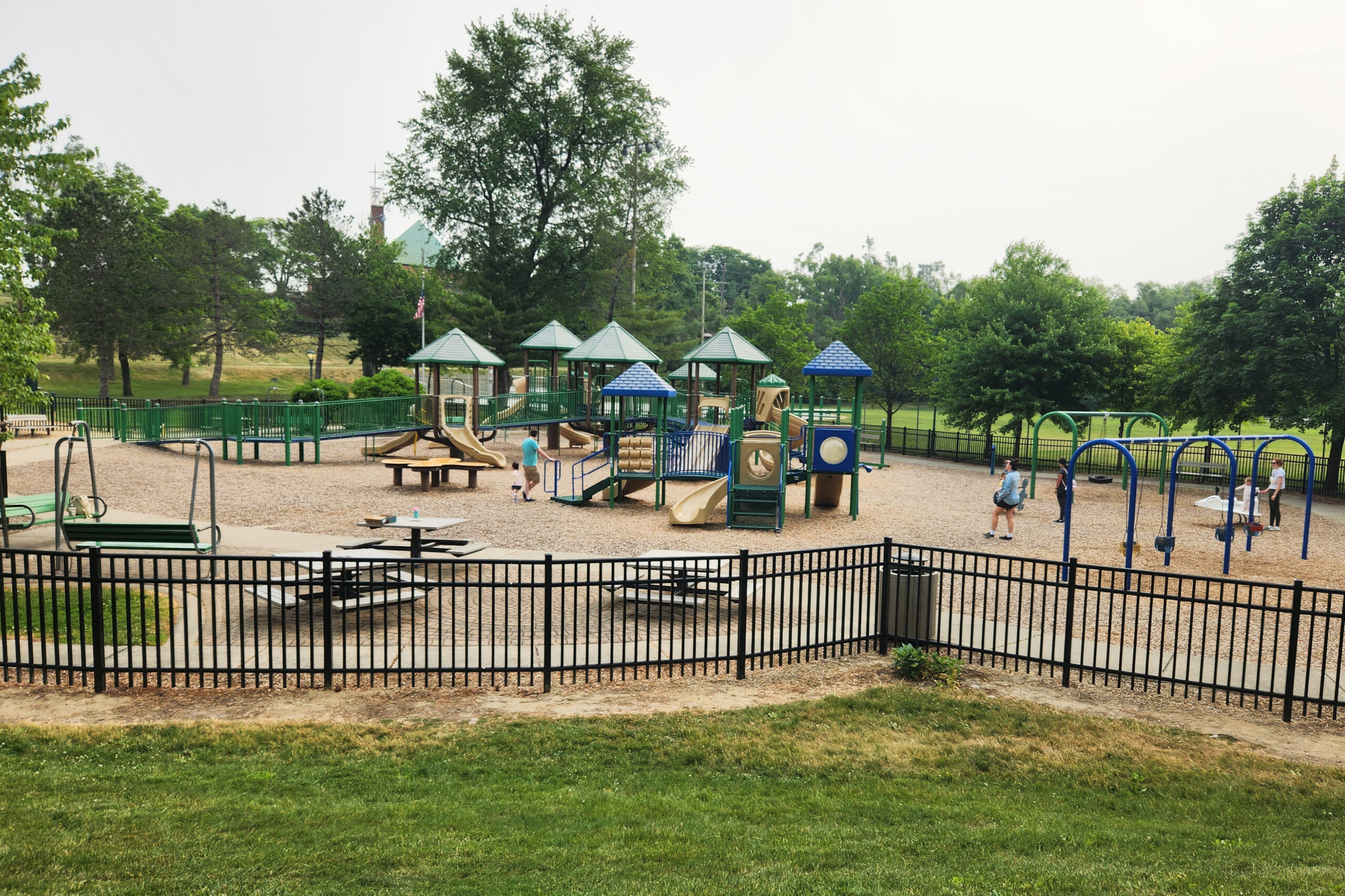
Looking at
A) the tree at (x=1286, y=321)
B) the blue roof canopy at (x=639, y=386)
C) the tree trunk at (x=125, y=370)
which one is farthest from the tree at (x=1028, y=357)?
the tree trunk at (x=125, y=370)

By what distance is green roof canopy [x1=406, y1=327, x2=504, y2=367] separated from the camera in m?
30.8

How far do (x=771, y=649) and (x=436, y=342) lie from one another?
2519 cm

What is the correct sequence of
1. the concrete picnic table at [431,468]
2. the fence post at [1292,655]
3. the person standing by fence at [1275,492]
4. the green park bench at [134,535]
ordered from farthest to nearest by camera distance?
the concrete picnic table at [431,468], the person standing by fence at [1275,492], the green park bench at [134,535], the fence post at [1292,655]

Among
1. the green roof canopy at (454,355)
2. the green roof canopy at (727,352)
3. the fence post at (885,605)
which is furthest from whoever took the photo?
the green roof canopy at (727,352)

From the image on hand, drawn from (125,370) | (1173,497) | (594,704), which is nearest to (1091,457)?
(1173,497)

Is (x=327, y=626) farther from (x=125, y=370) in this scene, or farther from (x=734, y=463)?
(x=125, y=370)

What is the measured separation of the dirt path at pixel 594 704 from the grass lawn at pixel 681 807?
14.2 inches

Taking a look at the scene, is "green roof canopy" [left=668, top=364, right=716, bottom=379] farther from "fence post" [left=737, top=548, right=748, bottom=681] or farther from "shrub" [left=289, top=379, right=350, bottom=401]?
"fence post" [left=737, top=548, right=748, bottom=681]

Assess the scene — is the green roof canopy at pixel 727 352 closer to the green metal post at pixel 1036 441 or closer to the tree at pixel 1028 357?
the tree at pixel 1028 357

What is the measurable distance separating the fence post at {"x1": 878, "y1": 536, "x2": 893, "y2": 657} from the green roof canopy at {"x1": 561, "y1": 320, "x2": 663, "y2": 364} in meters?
21.4

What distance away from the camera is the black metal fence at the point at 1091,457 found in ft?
92.6

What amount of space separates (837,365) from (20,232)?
15.7 metres

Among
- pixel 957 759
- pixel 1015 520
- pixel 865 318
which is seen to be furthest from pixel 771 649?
pixel 865 318

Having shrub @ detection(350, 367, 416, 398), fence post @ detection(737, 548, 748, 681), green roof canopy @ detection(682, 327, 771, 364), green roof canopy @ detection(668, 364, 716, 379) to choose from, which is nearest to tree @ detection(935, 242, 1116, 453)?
green roof canopy @ detection(682, 327, 771, 364)
